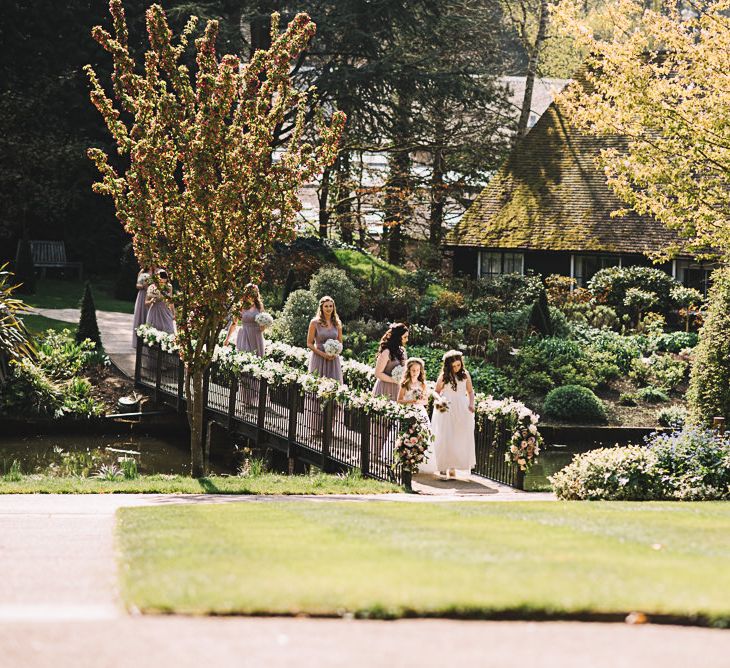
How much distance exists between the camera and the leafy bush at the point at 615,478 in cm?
1408

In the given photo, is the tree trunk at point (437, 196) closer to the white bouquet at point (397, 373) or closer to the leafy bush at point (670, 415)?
the leafy bush at point (670, 415)

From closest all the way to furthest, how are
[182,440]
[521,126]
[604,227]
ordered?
[182,440]
[604,227]
[521,126]

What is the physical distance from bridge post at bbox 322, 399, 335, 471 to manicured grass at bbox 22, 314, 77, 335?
13450mm

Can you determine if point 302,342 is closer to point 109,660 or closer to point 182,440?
point 182,440

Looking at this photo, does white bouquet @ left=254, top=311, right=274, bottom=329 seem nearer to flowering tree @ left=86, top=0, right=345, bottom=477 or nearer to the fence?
the fence

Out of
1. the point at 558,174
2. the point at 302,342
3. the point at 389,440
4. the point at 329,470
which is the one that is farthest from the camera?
the point at 558,174

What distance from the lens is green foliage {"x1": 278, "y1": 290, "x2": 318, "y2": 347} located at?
2794 cm

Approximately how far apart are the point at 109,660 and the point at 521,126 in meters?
42.4

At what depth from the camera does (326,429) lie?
17.4m

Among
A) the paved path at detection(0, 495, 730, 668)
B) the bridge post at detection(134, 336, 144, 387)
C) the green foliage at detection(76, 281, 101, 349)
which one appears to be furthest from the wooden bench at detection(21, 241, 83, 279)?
the paved path at detection(0, 495, 730, 668)

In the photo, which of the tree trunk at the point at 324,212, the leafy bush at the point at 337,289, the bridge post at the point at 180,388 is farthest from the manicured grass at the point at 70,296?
the bridge post at the point at 180,388

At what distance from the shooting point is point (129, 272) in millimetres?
36500

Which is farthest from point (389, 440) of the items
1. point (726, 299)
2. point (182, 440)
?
point (182, 440)

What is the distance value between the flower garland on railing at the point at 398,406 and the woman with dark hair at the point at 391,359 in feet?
1.32
